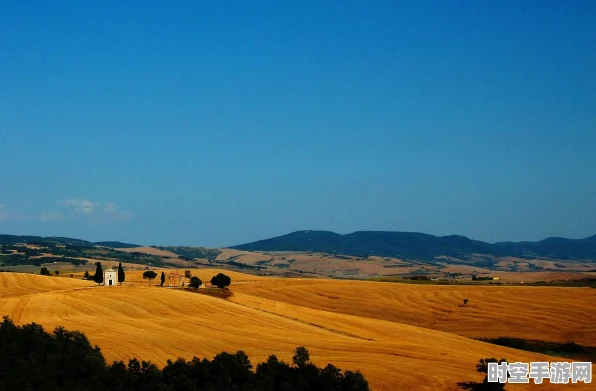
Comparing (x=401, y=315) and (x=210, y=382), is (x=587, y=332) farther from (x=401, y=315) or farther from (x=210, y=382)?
(x=210, y=382)

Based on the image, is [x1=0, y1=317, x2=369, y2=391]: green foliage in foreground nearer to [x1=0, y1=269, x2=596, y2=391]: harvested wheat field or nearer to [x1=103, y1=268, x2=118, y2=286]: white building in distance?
[x1=0, y1=269, x2=596, y2=391]: harvested wheat field

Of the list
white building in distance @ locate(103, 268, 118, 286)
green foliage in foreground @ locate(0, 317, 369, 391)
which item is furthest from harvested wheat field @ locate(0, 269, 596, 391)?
green foliage in foreground @ locate(0, 317, 369, 391)

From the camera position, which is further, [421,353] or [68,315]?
[68,315]

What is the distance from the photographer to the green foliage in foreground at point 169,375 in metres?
40.8

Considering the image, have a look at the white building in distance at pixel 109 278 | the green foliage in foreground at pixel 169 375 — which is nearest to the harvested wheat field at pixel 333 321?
the white building in distance at pixel 109 278

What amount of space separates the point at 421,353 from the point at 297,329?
1799 cm

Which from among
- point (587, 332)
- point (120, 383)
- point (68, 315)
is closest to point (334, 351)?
point (120, 383)

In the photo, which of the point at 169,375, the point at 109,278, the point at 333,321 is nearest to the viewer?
the point at 169,375

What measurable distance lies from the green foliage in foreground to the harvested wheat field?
8657 millimetres

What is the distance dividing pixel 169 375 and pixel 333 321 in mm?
44414

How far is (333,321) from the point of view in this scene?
85.1 metres

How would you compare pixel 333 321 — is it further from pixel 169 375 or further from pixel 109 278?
pixel 169 375

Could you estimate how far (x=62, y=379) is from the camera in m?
43.8

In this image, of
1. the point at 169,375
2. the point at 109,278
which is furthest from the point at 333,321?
the point at 169,375
